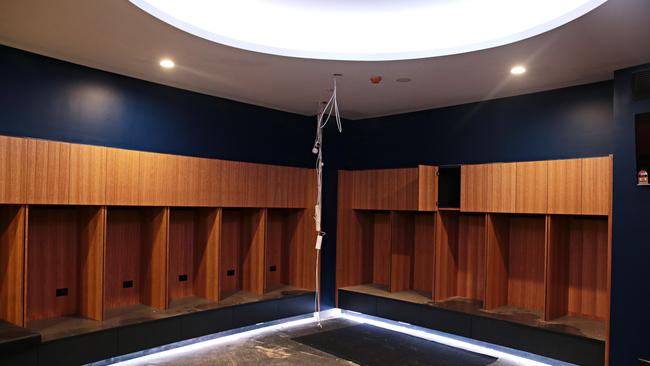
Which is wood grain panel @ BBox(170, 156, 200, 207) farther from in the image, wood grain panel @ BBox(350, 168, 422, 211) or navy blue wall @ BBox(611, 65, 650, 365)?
navy blue wall @ BBox(611, 65, 650, 365)

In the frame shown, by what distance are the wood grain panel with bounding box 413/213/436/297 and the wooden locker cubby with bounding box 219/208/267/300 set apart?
225 cm

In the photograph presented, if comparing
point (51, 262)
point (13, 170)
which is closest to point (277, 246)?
point (51, 262)

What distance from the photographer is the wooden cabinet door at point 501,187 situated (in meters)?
5.32

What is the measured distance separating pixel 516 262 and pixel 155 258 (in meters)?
Answer: 4.35

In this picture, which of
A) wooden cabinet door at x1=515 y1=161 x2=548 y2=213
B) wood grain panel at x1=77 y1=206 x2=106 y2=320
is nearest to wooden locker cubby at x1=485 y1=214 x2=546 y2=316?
wooden cabinet door at x1=515 y1=161 x2=548 y2=213

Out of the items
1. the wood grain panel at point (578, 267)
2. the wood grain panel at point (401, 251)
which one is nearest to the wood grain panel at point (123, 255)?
the wood grain panel at point (401, 251)

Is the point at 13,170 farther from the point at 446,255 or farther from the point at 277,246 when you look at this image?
the point at 446,255

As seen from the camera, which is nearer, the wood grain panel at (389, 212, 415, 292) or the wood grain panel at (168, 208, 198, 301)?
the wood grain panel at (168, 208, 198, 301)

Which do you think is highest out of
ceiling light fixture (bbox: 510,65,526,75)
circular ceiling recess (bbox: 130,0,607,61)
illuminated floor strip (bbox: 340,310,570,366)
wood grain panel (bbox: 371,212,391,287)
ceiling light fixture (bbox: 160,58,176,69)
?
circular ceiling recess (bbox: 130,0,607,61)

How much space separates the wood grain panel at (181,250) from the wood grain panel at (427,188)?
9.63 ft

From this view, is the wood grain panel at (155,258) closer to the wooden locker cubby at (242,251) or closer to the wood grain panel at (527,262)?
the wooden locker cubby at (242,251)

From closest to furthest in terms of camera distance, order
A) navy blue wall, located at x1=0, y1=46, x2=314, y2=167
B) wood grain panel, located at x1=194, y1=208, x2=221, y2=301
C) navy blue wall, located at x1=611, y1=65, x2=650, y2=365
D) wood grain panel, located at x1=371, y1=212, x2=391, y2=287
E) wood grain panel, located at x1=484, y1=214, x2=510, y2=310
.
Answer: navy blue wall, located at x1=611, y1=65, x2=650, y2=365 < navy blue wall, located at x1=0, y1=46, x2=314, y2=167 < wood grain panel, located at x1=484, y1=214, x2=510, y2=310 < wood grain panel, located at x1=194, y1=208, x2=221, y2=301 < wood grain panel, located at x1=371, y1=212, x2=391, y2=287

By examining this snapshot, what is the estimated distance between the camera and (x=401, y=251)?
6723 mm

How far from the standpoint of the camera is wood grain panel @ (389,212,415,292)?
665cm
